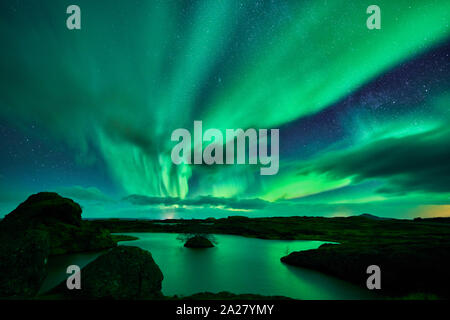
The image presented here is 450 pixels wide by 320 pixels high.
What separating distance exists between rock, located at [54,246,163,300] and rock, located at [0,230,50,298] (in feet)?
9.53

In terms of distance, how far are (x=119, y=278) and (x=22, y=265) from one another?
7923mm

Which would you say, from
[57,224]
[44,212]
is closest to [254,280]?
[57,224]

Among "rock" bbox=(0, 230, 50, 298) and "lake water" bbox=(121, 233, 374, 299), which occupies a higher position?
"rock" bbox=(0, 230, 50, 298)

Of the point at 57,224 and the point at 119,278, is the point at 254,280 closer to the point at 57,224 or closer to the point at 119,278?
the point at 119,278

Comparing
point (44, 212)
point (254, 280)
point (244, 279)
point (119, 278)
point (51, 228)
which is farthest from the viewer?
point (44, 212)

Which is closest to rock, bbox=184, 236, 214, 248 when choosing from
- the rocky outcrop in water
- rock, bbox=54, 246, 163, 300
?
the rocky outcrop in water

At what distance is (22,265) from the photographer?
54.3 ft

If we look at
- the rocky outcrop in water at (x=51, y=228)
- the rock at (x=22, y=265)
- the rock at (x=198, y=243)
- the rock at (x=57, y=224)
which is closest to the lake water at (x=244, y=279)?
the rock at (x=22, y=265)

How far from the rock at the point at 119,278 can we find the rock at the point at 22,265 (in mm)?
2906

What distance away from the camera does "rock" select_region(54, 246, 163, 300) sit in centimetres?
1485

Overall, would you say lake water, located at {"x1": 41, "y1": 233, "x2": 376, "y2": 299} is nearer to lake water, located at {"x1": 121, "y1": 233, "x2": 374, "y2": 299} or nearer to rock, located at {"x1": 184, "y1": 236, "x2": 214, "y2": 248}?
lake water, located at {"x1": 121, "y1": 233, "x2": 374, "y2": 299}
